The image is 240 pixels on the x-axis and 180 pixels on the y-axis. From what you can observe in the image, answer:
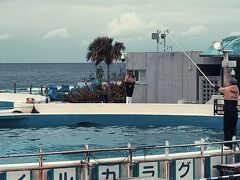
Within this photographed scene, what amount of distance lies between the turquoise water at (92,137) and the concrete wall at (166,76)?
19.3 ft

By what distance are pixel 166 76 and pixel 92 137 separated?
31.0 feet

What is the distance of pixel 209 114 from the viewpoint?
22203 millimetres

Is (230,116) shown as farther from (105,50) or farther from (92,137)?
(105,50)

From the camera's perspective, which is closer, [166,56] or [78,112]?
[78,112]

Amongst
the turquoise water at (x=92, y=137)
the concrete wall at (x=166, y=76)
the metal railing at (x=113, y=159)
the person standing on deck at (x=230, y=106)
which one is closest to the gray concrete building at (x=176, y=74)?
the concrete wall at (x=166, y=76)

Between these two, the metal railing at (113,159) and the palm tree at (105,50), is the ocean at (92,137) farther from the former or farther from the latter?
the palm tree at (105,50)

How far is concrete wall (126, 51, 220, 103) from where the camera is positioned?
26953mm

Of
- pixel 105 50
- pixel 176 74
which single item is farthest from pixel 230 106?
pixel 105 50

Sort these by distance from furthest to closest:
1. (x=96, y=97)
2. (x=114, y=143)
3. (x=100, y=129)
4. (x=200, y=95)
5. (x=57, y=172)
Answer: (x=96, y=97) < (x=200, y=95) < (x=100, y=129) < (x=114, y=143) < (x=57, y=172)

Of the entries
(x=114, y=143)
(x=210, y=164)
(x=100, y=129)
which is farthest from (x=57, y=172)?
(x=100, y=129)

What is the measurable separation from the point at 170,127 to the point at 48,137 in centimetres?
453

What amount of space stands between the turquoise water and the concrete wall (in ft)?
19.3

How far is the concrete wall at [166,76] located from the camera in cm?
2695

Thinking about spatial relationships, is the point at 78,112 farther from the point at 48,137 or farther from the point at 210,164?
the point at 210,164
